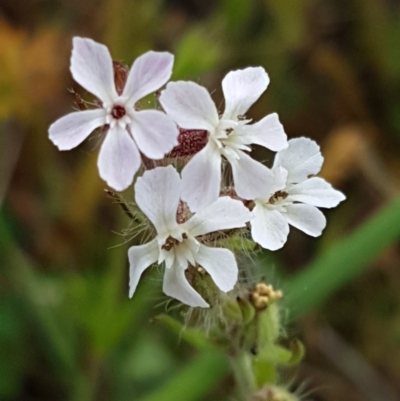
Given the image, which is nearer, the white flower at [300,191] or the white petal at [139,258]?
the white petal at [139,258]

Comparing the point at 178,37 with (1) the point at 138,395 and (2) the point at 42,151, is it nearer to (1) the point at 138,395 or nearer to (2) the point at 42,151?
(2) the point at 42,151

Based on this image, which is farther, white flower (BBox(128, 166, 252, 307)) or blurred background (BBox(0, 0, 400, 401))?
blurred background (BBox(0, 0, 400, 401))

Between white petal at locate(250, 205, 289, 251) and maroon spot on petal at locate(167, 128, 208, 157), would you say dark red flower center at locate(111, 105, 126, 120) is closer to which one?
maroon spot on petal at locate(167, 128, 208, 157)

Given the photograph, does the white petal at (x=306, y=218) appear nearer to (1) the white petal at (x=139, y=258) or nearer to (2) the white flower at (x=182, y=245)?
(2) the white flower at (x=182, y=245)

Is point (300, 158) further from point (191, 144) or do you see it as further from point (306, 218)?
point (191, 144)

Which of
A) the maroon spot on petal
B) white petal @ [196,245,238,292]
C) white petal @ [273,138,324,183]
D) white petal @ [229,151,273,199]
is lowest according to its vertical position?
white petal @ [196,245,238,292]

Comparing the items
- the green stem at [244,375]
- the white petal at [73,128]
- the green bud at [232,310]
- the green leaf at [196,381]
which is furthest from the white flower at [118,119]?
the green leaf at [196,381]

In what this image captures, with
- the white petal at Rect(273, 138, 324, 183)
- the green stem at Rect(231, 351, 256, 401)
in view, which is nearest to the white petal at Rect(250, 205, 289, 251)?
the white petal at Rect(273, 138, 324, 183)

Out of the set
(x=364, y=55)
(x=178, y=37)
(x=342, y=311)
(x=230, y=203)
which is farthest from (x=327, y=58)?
(x=230, y=203)
